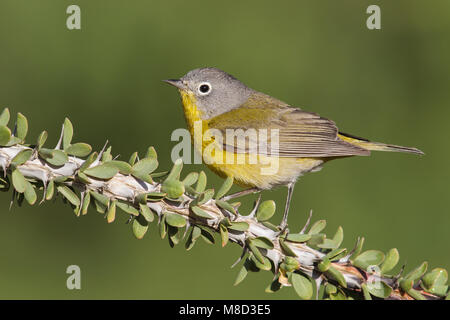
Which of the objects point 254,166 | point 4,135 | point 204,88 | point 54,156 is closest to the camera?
point 4,135

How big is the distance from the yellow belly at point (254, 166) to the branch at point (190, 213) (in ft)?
3.94

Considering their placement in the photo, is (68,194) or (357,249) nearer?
(68,194)

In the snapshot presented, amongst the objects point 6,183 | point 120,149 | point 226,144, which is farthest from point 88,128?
point 6,183

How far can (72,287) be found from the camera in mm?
3684

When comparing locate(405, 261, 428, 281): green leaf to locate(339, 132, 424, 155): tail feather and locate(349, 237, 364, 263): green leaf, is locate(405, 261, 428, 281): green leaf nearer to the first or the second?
locate(349, 237, 364, 263): green leaf

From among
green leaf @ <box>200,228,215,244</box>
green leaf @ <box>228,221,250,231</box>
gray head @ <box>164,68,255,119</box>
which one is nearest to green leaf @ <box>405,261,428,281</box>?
green leaf @ <box>228,221,250,231</box>

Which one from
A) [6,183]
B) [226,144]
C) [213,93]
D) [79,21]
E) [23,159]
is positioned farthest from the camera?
[213,93]

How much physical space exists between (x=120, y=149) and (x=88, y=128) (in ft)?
0.97

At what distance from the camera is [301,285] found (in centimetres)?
219

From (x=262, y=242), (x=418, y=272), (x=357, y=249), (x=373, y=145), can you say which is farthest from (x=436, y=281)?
(x=373, y=145)

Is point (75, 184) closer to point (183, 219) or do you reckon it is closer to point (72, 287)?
point (183, 219)

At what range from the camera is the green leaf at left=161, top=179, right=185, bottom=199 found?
2066 mm

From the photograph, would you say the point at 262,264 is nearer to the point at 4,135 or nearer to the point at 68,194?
the point at 68,194

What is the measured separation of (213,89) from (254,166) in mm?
955
